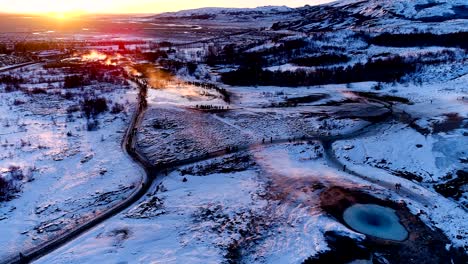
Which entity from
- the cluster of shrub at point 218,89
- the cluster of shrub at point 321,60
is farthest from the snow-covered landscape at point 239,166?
the cluster of shrub at point 321,60

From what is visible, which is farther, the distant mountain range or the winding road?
the distant mountain range

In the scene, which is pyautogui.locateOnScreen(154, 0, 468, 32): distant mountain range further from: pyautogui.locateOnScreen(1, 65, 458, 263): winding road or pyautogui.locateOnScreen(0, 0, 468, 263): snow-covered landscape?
pyautogui.locateOnScreen(1, 65, 458, 263): winding road

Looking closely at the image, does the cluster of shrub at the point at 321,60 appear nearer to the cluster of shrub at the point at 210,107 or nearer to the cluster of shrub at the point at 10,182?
the cluster of shrub at the point at 210,107

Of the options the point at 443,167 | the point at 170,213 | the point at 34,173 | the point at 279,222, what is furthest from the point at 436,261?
the point at 34,173

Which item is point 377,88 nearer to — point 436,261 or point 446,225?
point 446,225

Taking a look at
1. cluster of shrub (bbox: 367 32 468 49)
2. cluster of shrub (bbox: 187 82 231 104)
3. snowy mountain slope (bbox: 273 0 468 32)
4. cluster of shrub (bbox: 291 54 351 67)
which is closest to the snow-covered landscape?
cluster of shrub (bbox: 187 82 231 104)

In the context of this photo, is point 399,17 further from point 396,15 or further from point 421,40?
point 421,40
